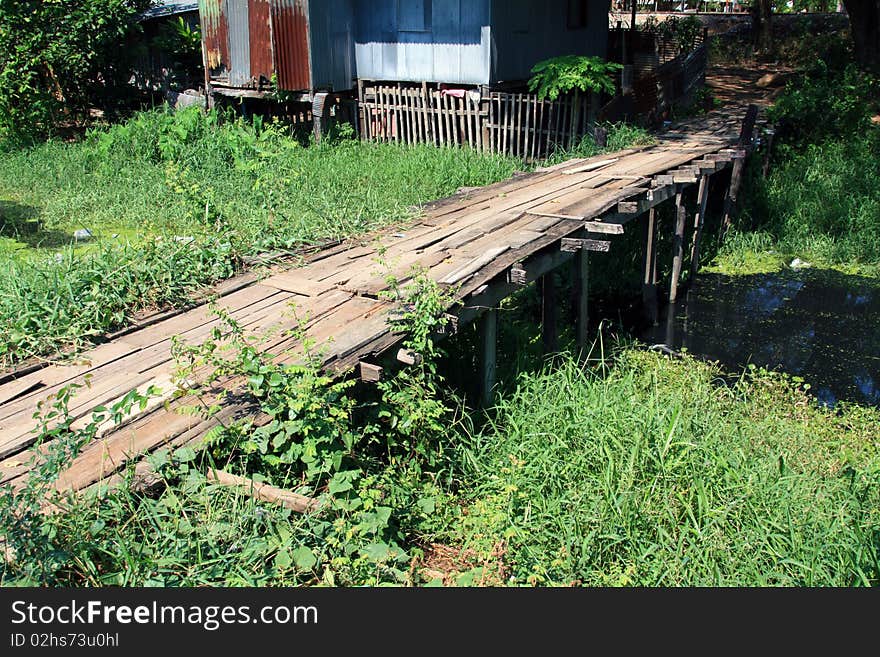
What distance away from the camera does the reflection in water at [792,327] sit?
28.5 ft

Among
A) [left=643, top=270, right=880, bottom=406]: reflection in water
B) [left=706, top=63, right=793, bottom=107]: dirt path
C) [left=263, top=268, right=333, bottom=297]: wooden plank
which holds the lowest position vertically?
[left=643, top=270, right=880, bottom=406]: reflection in water

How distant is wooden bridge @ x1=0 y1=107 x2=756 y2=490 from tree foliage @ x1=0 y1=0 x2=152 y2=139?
10220mm

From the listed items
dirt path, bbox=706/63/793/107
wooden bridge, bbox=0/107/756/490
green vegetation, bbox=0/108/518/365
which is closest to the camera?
wooden bridge, bbox=0/107/756/490

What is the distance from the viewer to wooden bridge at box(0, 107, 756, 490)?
14.5ft

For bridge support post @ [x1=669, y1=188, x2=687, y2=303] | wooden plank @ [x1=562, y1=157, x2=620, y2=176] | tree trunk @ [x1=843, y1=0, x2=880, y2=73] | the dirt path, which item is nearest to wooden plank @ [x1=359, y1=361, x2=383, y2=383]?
wooden plank @ [x1=562, y1=157, x2=620, y2=176]

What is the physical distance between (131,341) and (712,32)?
2581 centimetres

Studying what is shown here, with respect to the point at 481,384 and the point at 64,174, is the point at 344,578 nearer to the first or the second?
the point at 481,384

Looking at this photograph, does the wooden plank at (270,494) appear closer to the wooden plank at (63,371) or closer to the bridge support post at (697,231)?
the wooden plank at (63,371)

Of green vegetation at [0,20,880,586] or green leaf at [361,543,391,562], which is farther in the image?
green leaf at [361,543,391,562]

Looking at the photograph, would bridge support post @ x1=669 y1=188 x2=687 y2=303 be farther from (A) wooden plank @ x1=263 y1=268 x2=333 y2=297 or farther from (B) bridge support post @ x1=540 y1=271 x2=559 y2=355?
(A) wooden plank @ x1=263 y1=268 x2=333 y2=297

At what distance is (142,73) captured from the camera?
1881cm

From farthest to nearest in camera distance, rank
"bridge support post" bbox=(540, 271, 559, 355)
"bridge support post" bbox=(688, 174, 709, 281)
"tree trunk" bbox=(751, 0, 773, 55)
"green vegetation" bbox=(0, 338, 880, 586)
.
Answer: "tree trunk" bbox=(751, 0, 773, 55) < "bridge support post" bbox=(688, 174, 709, 281) < "bridge support post" bbox=(540, 271, 559, 355) < "green vegetation" bbox=(0, 338, 880, 586)

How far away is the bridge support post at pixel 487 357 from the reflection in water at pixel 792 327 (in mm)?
3699

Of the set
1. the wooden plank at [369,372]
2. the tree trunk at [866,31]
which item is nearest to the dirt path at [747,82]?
the tree trunk at [866,31]
